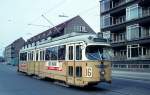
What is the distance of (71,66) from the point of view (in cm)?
1884

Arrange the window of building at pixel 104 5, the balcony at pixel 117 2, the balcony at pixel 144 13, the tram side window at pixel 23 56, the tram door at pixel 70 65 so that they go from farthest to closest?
the window of building at pixel 104 5
the balcony at pixel 117 2
the balcony at pixel 144 13
the tram side window at pixel 23 56
the tram door at pixel 70 65

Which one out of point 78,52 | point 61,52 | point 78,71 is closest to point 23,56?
point 61,52

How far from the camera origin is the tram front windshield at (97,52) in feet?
58.0

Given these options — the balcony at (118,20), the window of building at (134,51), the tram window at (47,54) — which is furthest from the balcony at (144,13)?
the tram window at (47,54)

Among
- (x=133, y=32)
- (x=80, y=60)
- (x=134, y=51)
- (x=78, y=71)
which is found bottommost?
(x=78, y=71)

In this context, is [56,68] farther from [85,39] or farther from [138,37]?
[138,37]

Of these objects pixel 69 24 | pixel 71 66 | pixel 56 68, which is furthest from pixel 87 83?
pixel 69 24

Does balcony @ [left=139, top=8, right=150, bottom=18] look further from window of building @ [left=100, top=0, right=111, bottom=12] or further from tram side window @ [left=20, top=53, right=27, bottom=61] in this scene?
tram side window @ [left=20, top=53, right=27, bottom=61]

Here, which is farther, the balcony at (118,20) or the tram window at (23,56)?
the balcony at (118,20)

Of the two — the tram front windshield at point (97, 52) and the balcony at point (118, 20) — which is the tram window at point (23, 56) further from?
the balcony at point (118, 20)

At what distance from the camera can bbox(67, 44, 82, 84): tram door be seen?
18.0 m

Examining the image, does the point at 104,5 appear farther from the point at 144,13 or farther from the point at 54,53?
the point at 54,53

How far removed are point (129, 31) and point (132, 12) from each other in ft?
9.91

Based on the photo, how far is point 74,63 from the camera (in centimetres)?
1852
